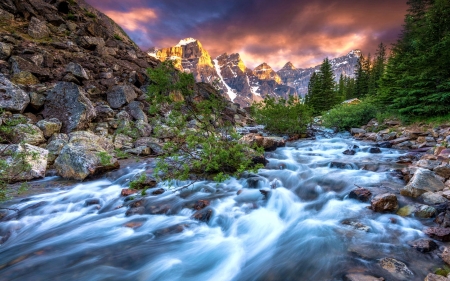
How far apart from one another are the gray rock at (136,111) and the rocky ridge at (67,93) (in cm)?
7

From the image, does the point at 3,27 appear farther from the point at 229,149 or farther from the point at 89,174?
the point at 229,149

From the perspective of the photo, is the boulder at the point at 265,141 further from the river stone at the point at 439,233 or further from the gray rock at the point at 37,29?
the gray rock at the point at 37,29

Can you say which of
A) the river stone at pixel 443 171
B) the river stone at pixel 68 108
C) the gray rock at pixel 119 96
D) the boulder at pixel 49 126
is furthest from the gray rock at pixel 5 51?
the river stone at pixel 443 171

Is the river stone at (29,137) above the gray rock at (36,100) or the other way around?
the other way around

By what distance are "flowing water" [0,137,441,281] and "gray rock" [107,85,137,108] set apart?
36.5 feet

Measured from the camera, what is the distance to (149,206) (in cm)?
648

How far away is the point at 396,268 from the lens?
336 centimetres

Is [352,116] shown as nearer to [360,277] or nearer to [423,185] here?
[423,185]

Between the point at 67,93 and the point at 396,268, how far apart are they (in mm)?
16685

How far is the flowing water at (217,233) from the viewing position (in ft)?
13.1

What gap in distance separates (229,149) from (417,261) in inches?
206

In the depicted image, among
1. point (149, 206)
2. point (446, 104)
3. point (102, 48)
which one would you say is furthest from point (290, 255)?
point (102, 48)

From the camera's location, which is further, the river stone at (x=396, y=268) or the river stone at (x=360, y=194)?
the river stone at (x=360, y=194)

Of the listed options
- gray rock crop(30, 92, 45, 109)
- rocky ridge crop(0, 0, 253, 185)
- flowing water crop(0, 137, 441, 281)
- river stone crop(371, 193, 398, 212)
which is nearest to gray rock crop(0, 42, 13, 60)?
rocky ridge crop(0, 0, 253, 185)
